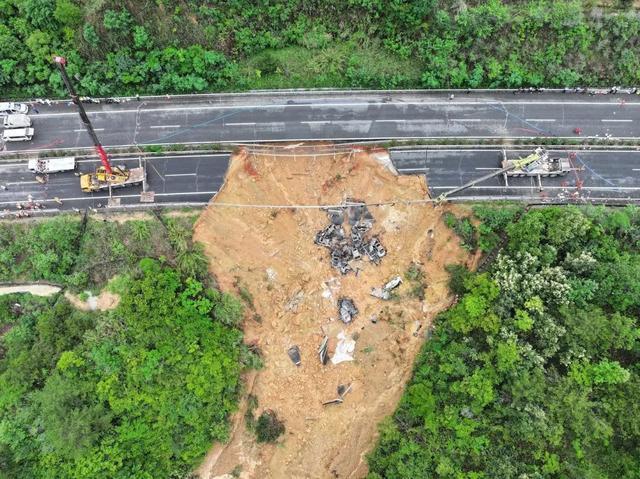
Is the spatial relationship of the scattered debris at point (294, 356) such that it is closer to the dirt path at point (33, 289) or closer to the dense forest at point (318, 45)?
the dirt path at point (33, 289)

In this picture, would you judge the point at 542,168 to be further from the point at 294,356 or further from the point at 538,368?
the point at 294,356

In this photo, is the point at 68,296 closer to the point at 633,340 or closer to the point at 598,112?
the point at 633,340

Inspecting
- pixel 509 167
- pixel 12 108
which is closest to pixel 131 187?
pixel 12 108

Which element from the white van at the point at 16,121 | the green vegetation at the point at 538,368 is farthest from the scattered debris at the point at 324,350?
the white van at the point at 16,121

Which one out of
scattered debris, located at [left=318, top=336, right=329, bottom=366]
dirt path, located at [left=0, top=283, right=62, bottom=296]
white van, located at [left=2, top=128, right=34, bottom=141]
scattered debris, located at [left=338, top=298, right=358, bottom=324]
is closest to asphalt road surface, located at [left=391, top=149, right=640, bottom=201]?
scattered debris, located at [left=338, top=298, right=358, bottom=324]

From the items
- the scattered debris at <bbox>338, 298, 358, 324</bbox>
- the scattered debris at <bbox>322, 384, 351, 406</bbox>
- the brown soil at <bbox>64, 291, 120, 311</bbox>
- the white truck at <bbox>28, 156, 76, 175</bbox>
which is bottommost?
the scattered debris at <bbox>322, 384, 351, 406</bbox>

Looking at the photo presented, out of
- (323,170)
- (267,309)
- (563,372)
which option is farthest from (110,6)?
(563,372)

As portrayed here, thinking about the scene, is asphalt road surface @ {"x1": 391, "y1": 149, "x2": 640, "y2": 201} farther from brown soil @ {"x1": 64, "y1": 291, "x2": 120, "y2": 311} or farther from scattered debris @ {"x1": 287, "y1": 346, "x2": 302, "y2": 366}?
brown soil @ {"x1": 64, "y1": 291, "x2": 120, "y2": 311}
